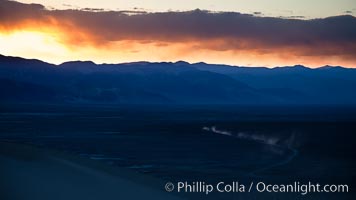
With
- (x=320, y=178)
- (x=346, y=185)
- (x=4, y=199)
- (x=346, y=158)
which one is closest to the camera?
(x=4, y=199)

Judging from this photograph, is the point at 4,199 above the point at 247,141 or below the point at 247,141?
below

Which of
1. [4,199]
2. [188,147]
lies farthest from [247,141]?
[4,199]

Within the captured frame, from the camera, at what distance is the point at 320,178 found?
2783 centimetres

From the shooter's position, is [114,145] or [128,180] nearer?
[128,180]

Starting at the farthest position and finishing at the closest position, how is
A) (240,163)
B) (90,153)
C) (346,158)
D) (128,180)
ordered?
1. (346,158)
2. (90,153)
3. (240,163)
4. (128,180)

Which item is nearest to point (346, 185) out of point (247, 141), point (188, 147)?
point (188, 147)

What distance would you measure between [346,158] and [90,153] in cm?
1950

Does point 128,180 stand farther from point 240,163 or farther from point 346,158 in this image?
point 346,158

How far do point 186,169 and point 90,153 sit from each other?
11080 millimetres

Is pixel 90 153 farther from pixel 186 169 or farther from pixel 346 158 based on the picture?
pixel 346 158

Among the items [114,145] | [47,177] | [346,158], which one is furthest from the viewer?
[114,145]

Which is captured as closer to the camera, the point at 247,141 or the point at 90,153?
the point at 90,153

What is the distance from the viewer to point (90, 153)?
3772 cm

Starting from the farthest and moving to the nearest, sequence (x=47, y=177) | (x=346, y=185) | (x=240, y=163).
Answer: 1. (x=240, y=163)
2. (x=346, y=185)
3. (x=47, y=177)
